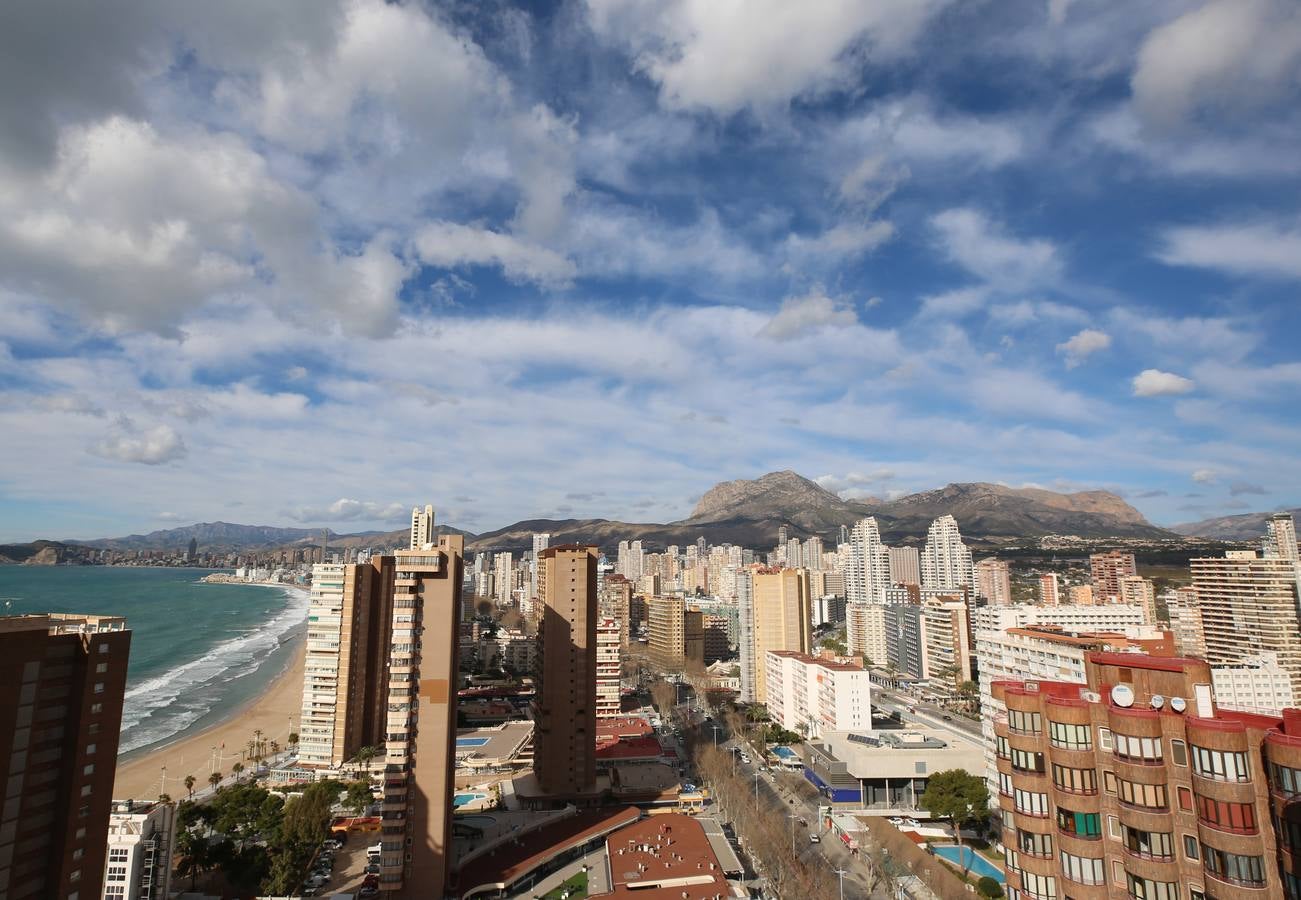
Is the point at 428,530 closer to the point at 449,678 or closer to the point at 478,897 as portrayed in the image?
the point at 449,678

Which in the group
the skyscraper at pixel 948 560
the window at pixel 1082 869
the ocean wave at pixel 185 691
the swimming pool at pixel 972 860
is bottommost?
the swimming pool at pixel 972 860

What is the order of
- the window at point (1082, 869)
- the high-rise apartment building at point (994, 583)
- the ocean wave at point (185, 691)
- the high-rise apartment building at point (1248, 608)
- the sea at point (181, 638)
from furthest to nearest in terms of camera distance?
1. the high-rise apartment building at point (994, 583)
2. the sea at point (181, 638)
3. the high-rise apartment building at point (1248, 608)
4. the ocean wave at point (185, 691)
5. the window at point (1082, 869)

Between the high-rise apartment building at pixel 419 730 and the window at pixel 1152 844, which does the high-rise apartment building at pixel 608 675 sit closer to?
the high-rise apartment building at pixel 419 730

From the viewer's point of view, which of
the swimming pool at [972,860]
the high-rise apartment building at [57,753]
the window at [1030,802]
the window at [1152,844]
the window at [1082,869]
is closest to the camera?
the window at [1152,844]

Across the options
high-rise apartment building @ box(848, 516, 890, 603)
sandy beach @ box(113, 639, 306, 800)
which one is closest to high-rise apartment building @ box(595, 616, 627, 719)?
sandy beach @ box(113, 639, 306, 800)

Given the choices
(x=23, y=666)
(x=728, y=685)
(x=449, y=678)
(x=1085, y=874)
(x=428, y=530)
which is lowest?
(x=728, y=685)

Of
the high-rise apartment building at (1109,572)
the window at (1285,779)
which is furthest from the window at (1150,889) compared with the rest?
the high-rise apartment building at (1109,572)

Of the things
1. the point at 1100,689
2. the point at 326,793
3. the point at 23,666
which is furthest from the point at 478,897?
the point at 1100,689
